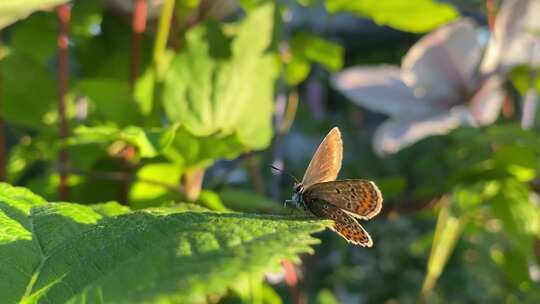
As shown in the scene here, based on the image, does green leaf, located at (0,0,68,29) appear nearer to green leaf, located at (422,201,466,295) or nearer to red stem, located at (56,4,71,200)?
red stem, located at (56,4,71,200)

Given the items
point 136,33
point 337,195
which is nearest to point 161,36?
point 136,33

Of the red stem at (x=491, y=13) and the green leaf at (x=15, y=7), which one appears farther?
the red stem at (x=491, y=13)

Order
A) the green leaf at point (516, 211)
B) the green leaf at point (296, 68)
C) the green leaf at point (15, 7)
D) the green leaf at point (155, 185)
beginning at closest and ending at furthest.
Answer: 1. the green leaf at point (15, 7)
2. the green leaf at point (155, 185)
3. the green leaf at point (516, 211)
4. the green leaf at point (296, 68)

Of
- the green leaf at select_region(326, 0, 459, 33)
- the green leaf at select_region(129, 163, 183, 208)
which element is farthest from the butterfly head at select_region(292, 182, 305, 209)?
the green leaf at select_region(326, 0, 459, 33)

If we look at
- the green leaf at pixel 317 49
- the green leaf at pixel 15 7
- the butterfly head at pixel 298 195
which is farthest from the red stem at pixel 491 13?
the green leaf at pixel 15 7

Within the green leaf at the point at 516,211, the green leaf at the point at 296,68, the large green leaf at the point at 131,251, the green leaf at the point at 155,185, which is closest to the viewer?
the large green leaf at the point at 131,251

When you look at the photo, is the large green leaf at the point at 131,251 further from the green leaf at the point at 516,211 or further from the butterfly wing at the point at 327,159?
the green leaf at the point at 516,211

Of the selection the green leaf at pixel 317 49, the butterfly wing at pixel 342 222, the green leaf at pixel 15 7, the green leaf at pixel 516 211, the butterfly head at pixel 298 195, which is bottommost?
the green leaf at pixel 516 211

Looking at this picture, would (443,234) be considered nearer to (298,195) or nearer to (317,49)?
(317,49)
